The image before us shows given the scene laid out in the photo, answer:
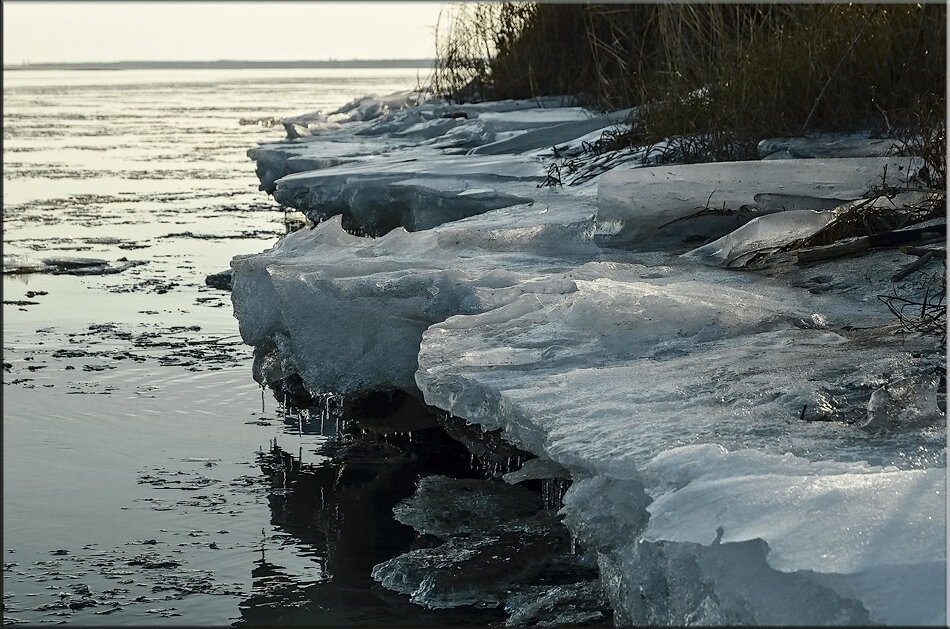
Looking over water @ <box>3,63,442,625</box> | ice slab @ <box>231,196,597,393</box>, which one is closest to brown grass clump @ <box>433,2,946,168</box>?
ice slab @ <box>231,196,597,393</box>

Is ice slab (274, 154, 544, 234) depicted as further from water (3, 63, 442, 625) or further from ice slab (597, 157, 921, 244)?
ice slab (597, 157, 921, 244)

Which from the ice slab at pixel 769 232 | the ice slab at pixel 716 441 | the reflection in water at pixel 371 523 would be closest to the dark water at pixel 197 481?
the reflection in water at pixel 371 523

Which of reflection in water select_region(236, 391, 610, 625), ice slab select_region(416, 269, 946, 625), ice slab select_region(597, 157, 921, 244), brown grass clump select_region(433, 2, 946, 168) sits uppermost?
brown grass clump select_region(433, 2, 946, 168)

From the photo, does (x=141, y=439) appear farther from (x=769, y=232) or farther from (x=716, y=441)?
(x=716, y=441)

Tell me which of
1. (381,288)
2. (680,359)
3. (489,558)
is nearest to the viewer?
(680,359)

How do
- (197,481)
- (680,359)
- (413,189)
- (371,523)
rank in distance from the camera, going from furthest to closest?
(413,189) < (197,481) < (371,523) < (680,359)

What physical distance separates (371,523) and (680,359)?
42.2 inches

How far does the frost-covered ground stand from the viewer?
1581 mm

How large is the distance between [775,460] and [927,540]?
35cm

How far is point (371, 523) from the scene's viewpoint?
3.22 metres

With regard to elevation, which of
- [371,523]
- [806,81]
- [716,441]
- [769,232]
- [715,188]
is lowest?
[371,523]

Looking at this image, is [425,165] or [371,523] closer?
[371,523]

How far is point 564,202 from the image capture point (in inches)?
187

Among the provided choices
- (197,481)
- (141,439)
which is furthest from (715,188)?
(141,439)
